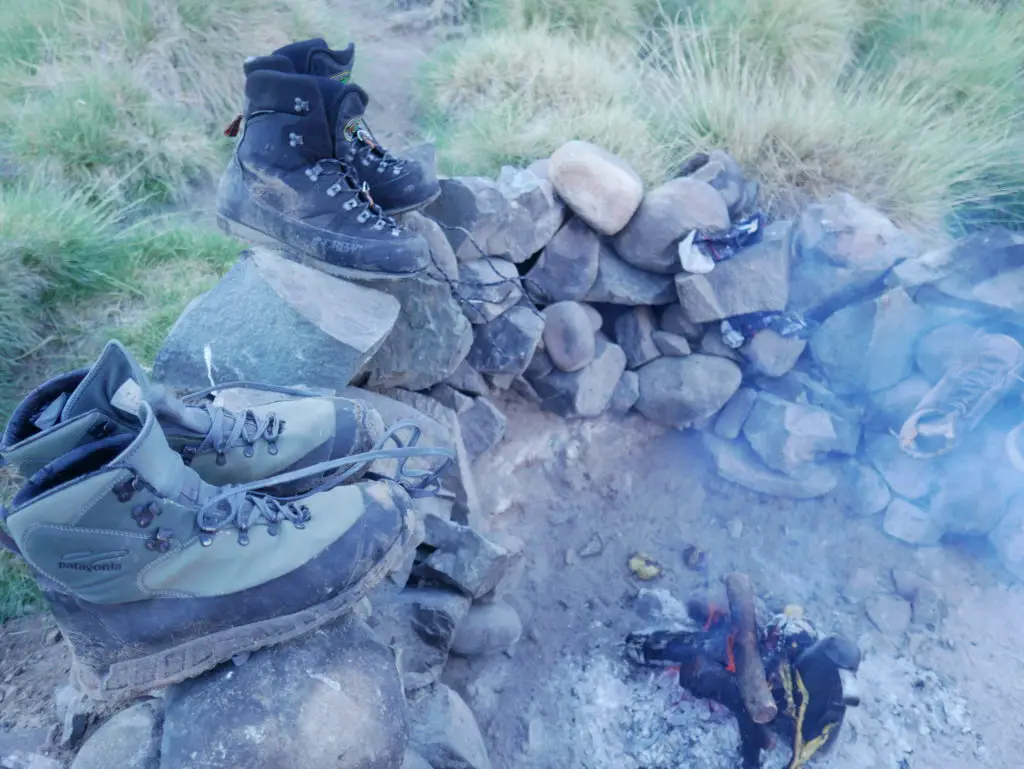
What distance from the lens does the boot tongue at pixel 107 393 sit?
121 cm

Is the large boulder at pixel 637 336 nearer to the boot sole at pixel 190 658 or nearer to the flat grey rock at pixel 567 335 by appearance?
the flat grey rock at pixel 567 335

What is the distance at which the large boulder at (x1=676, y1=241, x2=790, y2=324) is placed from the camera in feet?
8.50

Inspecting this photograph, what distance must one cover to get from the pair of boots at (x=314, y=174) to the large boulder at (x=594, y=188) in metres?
0.66

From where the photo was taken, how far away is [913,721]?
2.07 metres

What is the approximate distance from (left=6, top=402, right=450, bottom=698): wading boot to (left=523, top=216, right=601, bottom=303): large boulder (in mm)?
1312

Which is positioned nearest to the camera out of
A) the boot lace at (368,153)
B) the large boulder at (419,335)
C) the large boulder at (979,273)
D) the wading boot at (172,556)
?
the wading boot at (172,556)

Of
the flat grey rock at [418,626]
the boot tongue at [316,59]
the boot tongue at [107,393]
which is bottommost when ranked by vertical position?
the flat grey rock at [418,626]

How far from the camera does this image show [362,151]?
2.06m

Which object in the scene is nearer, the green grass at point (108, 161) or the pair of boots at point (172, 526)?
the pair of boots at point (172, 526)

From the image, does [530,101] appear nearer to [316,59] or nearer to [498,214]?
[498,214]

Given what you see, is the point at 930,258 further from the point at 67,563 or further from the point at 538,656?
the point at 67,563

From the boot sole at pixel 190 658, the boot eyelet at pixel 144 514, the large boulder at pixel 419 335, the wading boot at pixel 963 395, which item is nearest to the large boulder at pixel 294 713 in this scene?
the boot sole at pixel 190 658

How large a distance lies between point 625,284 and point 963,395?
117 cm

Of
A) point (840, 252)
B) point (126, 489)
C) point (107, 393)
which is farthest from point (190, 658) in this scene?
point (840, 252)
